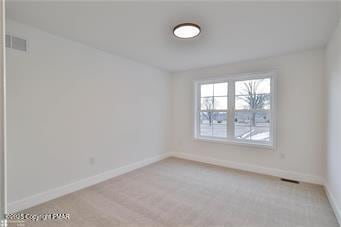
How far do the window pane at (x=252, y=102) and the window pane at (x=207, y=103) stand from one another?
640 millimetres

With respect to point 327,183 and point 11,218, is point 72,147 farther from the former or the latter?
point 327,183

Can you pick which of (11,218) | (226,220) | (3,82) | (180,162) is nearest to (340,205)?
(226,220)

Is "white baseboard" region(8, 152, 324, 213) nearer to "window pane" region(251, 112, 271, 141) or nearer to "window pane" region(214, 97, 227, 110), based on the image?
"window pane" region(251, 112, 271, 141)

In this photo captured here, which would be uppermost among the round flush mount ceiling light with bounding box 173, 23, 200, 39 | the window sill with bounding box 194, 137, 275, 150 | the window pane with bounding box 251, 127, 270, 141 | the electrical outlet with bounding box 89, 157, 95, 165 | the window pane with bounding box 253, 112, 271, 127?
the round flush mount ceiling light with bounding box 173, 23, 200, 39

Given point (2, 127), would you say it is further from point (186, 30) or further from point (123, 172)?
point (123, 172)

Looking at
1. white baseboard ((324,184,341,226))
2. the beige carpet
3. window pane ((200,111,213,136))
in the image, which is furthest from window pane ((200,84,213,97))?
white baseboard ((324,184,341,226))

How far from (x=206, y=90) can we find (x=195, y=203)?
2.86 metres

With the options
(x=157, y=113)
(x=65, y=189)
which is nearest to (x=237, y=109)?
(x=157, y=113)

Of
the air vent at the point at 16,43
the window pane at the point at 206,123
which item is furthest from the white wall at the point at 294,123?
the air vent at the point at 16,43

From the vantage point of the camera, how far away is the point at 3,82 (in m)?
0.64

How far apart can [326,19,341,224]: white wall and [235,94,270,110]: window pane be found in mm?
1061

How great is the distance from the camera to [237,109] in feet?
13.0

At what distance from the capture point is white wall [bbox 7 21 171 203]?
7.34 feet

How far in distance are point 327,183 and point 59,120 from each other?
434 cm
